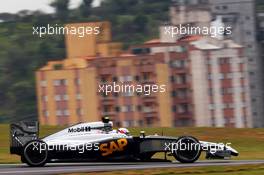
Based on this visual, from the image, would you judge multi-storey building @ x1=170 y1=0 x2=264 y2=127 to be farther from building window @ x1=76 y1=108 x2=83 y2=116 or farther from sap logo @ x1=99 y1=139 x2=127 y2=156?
sap logo @ x1=99 y1=139 x2=127 y2=156

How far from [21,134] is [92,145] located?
5.92 ft

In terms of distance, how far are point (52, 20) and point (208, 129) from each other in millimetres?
134372

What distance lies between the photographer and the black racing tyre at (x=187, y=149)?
2152 cm

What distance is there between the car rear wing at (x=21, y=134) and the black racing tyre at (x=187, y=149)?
3.62 m

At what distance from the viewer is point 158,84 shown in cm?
9394

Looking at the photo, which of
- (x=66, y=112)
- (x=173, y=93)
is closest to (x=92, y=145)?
(x=173, y=93)

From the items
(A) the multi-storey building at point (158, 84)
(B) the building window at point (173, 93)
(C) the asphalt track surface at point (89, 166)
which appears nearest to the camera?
(C) the asphalt track surface at point (89, 166)

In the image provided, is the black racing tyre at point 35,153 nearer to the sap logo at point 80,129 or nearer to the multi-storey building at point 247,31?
the sap logo at point 80,129

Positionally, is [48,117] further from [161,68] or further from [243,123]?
[243,123]

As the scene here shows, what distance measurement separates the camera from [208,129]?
39.0 meters

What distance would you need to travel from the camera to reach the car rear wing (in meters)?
21.0

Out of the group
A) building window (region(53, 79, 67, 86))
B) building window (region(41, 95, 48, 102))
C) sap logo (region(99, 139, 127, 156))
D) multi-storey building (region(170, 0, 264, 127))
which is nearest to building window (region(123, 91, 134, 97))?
building window (region(53, 79, 67, 86))

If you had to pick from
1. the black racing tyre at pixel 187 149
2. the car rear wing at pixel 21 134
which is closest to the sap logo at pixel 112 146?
the black racing tyre at pixel 187 149

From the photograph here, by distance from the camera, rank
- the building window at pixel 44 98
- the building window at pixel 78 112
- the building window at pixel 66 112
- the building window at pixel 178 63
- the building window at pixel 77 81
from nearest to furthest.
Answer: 1. the building window at pixel 77 81
2. the building window at pixel 178 63
3. the building window at pixel 66 112
4. the building window at pixel 78 112
5. the building window at pixel 44 98
